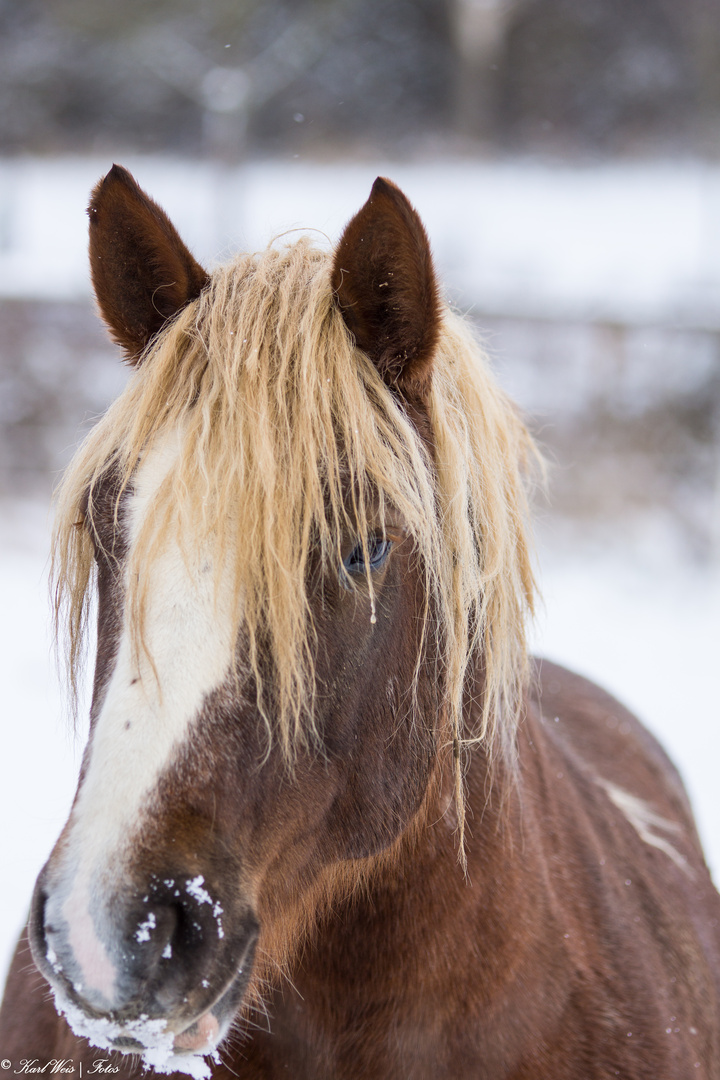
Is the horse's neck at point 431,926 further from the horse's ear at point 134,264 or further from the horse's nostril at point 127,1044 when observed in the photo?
the horse's ear at point 134,264

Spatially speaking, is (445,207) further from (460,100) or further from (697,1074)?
(697,1074)

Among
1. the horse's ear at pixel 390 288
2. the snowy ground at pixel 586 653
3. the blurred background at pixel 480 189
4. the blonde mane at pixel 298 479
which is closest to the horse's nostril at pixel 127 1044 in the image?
the blonde mane at pixel 298 479

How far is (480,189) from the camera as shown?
522 inches

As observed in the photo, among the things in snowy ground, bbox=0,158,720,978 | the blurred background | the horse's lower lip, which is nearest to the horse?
the horse's lower lip

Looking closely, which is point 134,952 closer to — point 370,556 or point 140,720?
point 140,720

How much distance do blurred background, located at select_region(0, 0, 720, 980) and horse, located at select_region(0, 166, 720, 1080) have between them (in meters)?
5.06

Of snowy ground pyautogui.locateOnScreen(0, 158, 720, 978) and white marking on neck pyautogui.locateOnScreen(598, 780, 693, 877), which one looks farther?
snowy ground pyautogui.locateOnScreen(0, 158, 720, 978)

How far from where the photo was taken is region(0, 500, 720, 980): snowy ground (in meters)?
3.65

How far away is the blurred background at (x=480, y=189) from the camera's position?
748 centimetres

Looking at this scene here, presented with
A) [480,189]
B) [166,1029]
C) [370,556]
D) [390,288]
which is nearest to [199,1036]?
[166,1029]

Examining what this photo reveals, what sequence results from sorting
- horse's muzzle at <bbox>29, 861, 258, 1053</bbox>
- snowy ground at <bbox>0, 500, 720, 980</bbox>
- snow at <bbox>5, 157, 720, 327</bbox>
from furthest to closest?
snow at <bbox>5, 157, 720, 327</bbox>
snowy ground at <bbox>0, 500, 720, 980</bbox>
horse's muzzle at <bbox>29, 861, 258, 1053</bbox>

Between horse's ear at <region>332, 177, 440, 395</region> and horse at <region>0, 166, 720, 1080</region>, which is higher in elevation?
horse's ear at <region>332, 177, 440, 395</region>

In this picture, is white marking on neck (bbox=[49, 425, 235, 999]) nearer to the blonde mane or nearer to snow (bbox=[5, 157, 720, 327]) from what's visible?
the blonde mane

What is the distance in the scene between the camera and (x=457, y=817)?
1.23 metres
